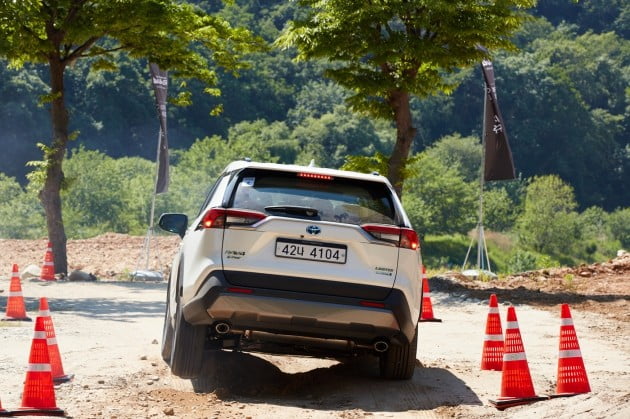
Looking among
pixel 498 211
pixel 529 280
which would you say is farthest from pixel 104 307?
pixel 498 211

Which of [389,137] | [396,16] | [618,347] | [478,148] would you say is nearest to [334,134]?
[389,137]

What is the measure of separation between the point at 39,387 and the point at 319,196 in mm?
2564

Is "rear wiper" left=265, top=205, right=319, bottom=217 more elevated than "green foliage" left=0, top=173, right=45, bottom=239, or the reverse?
"rear wiper" left=265, top=205, right=319, bottom=217

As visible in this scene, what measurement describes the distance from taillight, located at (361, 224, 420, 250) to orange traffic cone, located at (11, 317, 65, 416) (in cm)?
255

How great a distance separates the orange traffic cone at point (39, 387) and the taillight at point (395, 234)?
8.37 ft

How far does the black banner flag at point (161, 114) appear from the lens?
95.9 ft

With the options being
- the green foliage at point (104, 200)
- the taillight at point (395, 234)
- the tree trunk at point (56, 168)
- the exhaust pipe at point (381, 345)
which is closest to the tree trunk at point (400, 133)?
the tree trunk at point (56, 168)

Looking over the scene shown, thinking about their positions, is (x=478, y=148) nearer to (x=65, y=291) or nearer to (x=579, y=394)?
(x=65, y=291)

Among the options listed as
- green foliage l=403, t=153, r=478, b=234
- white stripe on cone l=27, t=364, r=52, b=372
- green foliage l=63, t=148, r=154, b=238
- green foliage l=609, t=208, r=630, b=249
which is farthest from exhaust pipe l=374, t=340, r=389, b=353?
green foliage l=609, t=208, r=630, b=249

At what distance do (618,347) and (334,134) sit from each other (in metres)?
99.8

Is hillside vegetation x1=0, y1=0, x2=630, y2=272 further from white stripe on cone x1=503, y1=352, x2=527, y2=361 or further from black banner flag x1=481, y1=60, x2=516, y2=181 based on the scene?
white stripe on cone x1=503, y1=352, x2=527, y2=361

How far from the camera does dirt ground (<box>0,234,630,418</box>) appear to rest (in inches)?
370

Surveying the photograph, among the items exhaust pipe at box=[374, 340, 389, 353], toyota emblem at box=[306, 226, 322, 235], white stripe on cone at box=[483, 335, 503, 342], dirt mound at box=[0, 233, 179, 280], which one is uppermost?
toyota emblem at box=[306, 226, 322, 235]

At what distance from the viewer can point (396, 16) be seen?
25859 millimetres
